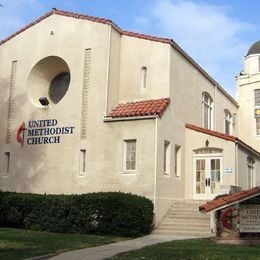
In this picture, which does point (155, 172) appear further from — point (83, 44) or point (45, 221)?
point (83, 44)

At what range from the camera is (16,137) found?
89.2 ft

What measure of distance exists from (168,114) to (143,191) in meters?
3.88

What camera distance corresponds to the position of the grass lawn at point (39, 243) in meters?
13.3

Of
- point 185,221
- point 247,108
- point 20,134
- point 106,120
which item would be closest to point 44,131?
point 20,134

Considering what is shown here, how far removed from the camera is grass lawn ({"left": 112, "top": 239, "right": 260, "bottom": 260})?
42.5 ft

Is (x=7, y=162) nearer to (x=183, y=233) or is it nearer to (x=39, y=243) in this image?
(x=183, y=233)

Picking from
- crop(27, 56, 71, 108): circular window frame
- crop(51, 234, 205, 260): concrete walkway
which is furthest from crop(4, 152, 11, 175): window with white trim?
crop(51, 234, 205, 260): concrete walkway

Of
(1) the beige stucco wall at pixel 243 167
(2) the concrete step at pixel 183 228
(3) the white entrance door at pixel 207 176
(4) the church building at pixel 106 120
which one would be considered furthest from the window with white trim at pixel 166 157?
(1) the beige stucco wall at pixel 243 167

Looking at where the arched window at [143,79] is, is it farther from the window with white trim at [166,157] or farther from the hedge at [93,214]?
the hedge at [93,214]

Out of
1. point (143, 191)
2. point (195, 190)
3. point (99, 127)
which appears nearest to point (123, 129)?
point (99, 127)

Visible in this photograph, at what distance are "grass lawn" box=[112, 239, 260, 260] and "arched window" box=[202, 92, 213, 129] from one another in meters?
14.1

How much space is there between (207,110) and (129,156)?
29.3 feet

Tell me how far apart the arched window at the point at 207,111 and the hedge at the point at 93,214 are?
9.88 m

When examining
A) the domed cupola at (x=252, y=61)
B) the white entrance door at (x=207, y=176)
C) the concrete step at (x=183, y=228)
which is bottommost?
the concrete step at (x=183, y=228)
